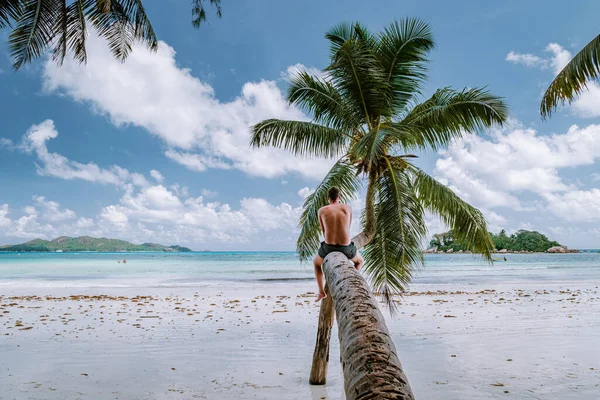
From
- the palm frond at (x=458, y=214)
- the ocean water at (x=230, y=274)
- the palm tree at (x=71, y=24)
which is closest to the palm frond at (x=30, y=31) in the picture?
the palm tree at (x=71, y=24)

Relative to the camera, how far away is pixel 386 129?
24.3 ft

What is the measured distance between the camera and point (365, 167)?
807 cm

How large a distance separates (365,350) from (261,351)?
7.65 meters

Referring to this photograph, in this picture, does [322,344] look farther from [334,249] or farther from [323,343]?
[334,249]

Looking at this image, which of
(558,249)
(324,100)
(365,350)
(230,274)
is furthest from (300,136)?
(558,249)

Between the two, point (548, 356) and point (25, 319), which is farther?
point (25, 319)

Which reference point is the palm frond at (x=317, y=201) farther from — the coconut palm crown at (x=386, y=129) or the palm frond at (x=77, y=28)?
the palm frond at (x=77, y=28)

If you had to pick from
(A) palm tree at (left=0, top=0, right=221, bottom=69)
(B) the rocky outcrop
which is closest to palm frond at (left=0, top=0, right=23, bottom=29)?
(A) palm tree at (left=0, top=0, right=221, bottom=69)

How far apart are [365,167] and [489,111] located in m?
2.61

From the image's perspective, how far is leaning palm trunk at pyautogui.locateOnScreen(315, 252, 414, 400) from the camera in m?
1.45

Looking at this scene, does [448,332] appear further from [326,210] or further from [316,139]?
[326,210]

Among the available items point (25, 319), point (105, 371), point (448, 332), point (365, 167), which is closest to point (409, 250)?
point (365, 167)

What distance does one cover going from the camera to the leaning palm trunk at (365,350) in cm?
145

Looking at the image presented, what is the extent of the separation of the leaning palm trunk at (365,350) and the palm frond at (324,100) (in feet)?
22.8
